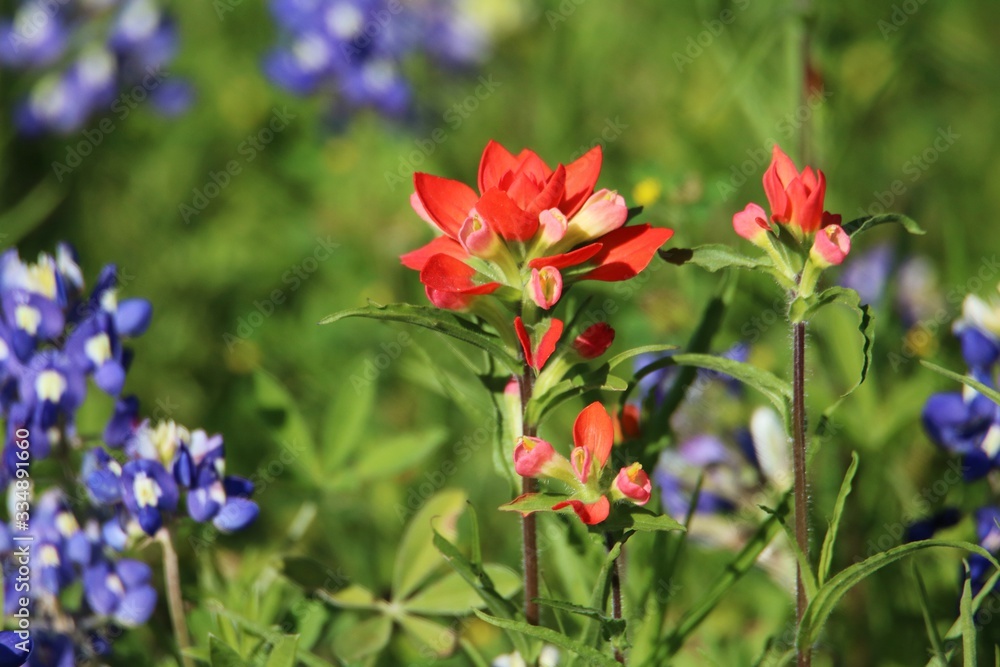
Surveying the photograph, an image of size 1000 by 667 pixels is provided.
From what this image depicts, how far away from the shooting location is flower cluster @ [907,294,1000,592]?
1.37 metres

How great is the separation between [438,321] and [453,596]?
640mm

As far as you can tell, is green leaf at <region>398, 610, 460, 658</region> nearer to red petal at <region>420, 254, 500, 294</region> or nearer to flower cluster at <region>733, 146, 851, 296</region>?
red petal at <region>420, 254, 500, 294</region>

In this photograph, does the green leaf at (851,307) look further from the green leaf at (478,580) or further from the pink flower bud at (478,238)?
the green leaf at (478,580)

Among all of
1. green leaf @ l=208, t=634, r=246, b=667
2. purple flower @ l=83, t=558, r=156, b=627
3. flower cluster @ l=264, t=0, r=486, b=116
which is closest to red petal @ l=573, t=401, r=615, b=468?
green leaf @ l=208, t=634, r=246, b=667

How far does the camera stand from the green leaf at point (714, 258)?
1.05 m

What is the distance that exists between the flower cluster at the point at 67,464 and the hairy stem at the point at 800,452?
696 mm

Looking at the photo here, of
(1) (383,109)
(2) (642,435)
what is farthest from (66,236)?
(2) (642,435)

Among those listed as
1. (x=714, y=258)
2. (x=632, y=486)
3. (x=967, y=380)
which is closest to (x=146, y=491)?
(x=632, y=486)

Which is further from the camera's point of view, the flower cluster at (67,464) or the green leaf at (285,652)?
the flower cluster at (67,464)

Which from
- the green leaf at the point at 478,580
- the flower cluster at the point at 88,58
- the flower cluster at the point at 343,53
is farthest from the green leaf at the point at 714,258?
the flower cluster at the point at 88,58

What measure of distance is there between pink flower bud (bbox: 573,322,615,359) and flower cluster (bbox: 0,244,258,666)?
0.53 m

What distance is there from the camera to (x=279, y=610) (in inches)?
61.7

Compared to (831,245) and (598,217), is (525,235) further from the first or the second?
(831,245)

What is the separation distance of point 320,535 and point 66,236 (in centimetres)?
139
